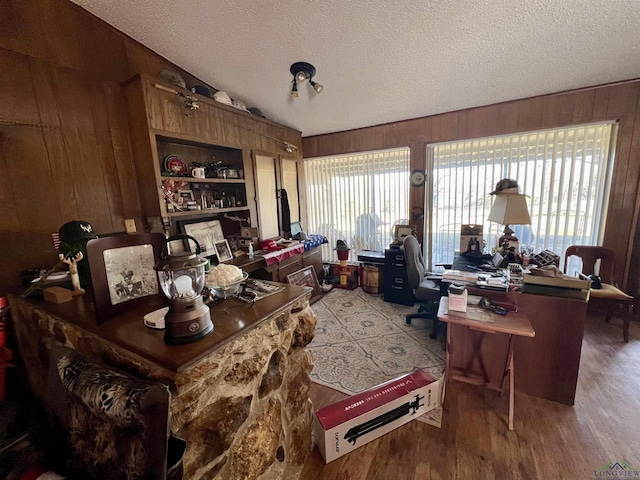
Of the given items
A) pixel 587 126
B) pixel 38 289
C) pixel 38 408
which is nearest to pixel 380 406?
pixel 38 408

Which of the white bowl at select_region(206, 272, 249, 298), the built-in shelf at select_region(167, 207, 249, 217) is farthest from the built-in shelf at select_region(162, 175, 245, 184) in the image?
the white bowl at select_region(206, 272, 249, 298)

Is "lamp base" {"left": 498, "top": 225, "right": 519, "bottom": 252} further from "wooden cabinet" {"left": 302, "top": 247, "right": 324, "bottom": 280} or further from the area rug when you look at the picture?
"wooden cabinet" {"left": 302, "top": 247, "right": 324, "bottom": 280}

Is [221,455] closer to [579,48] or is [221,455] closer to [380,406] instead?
[380,406]

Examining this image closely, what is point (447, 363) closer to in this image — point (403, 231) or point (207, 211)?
point (403, 231)

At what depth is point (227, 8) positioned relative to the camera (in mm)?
1865

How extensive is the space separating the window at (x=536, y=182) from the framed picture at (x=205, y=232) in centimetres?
278

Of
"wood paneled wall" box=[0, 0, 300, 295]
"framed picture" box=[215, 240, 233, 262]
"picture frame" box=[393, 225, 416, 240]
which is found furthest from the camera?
"picture frame" box=[393, 225, 416, 240]

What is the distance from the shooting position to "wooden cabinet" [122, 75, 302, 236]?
6.89 feet

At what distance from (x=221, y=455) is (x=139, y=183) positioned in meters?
2.19

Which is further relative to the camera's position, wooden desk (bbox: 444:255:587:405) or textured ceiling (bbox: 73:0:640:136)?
textured ceiling (bbox: 73:0:640:136)

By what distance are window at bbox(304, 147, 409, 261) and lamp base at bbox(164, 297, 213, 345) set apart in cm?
334

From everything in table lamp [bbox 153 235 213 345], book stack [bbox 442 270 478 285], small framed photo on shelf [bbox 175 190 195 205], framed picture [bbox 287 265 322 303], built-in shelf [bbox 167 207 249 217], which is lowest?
framed picture [bbox 287 265 322 303]

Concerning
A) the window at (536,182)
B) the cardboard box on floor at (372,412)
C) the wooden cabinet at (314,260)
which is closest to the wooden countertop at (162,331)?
the cardboard box on floor at (372,412)

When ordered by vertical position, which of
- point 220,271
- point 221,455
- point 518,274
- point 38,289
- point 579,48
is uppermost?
point 579,48
